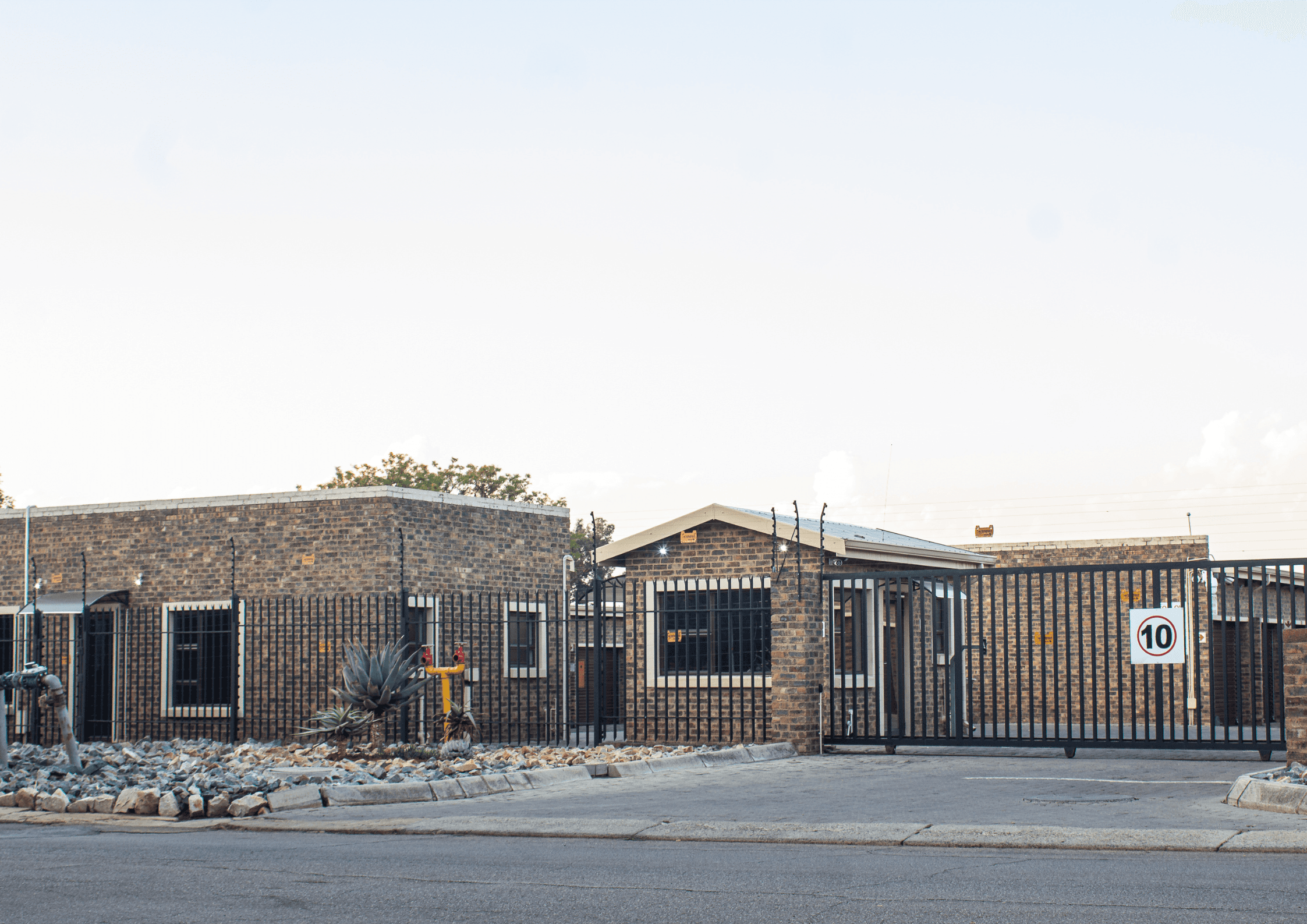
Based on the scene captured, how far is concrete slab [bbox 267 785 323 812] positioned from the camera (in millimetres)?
12656

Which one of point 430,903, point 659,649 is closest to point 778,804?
point 430,903

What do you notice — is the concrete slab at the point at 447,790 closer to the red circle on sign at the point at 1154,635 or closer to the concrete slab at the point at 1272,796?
the concrete slab at the point at 1272,796

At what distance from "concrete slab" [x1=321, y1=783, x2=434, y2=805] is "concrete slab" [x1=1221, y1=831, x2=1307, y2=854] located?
7.33 metres

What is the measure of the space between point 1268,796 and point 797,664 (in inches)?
273

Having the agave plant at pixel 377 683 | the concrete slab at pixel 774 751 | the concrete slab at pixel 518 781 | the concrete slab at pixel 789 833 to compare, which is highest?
the agave plant at pixel 377 683

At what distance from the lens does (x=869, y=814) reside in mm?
11375

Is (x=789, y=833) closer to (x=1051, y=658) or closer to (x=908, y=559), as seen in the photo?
(x=908, y=559)

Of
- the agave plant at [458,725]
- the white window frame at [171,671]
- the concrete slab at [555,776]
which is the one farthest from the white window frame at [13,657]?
the concrete slab at [555,776]

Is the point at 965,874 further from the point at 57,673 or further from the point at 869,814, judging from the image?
the point at 57,673

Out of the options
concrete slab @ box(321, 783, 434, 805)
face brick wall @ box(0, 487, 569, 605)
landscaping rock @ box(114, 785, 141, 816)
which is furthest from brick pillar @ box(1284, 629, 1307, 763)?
face brick wall @ box(0, 487, 569, 605)

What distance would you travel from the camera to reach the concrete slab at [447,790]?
13.5 m

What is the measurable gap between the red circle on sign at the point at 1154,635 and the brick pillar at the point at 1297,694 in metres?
2.87

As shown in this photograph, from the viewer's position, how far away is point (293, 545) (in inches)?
876

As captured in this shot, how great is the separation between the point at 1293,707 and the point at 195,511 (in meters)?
17.2
